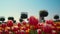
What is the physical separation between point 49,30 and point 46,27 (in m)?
0.05

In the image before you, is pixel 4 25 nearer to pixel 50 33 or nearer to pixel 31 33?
pixel 31 33

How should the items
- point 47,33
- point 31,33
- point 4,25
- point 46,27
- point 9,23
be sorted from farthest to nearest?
point 4,25
point 9,23
point 31,33
point 47,33
point 46,27

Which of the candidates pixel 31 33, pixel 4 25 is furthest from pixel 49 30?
pixel 4 25

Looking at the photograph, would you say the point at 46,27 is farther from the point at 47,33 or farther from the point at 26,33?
the point at 26,33

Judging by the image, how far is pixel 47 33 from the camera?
1946 mm

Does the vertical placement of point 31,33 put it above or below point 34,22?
below

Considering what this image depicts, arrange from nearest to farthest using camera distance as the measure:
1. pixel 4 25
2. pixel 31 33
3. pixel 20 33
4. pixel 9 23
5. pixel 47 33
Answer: pixel 47 33
pixel 20 33
pixel 31 33
pixel 9 23
pixel 4 25

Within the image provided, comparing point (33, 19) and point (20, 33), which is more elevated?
point (33, 19)

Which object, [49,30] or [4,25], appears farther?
[4,25]

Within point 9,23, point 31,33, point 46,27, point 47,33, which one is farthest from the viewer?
point 9,23

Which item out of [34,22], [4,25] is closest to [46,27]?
[34,22]

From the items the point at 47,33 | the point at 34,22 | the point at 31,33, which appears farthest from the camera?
the point at 31,33

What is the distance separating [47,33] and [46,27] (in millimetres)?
171

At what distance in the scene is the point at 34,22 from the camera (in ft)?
7.29
